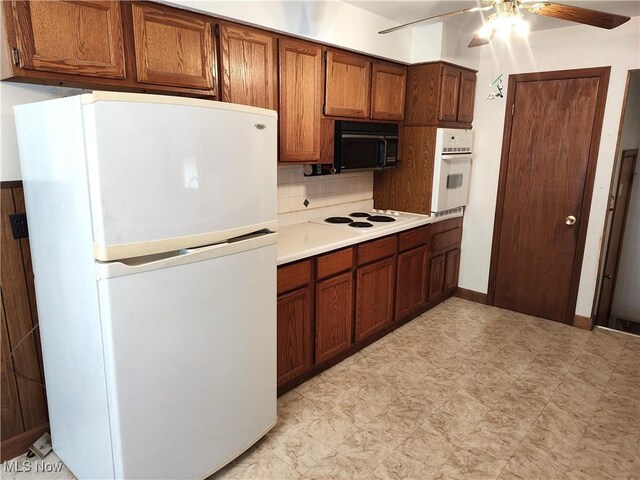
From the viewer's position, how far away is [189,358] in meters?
1.72

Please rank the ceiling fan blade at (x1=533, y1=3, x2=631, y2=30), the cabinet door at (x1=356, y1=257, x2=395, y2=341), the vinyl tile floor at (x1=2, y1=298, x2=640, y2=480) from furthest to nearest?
the cabinet door at (x1=356, y1=257, x2=395, y2=341) → the vinyl tile floor at (x1=2, y1=298, x2=640, y2=480) → the ceiling fan blade at (x1=533, y1=3, x2=631, y2=30)

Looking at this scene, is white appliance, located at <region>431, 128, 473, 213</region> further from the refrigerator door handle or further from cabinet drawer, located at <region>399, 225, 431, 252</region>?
the refrigerator door handle

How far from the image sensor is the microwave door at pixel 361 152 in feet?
10.2

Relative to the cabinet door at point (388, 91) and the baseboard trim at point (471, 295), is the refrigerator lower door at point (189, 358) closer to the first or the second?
the cabinet door at point (388, 91)

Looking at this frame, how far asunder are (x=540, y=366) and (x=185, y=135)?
2.86 m

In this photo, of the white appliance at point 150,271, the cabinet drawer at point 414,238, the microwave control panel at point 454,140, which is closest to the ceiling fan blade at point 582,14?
the white appliance at point 150,271

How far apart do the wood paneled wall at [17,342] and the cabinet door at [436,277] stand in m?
2.98

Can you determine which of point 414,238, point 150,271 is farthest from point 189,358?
point 414,238

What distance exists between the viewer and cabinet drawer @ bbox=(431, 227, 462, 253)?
151 inches

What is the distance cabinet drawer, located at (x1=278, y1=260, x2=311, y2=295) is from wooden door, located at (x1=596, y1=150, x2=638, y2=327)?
9.89 ft

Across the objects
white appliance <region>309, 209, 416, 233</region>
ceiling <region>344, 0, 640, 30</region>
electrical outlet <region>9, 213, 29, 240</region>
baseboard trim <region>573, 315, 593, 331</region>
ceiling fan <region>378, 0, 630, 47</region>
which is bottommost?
baseboard trim <region>573, 315, 593, 331</region>

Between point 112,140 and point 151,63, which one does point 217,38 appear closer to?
point 151,63

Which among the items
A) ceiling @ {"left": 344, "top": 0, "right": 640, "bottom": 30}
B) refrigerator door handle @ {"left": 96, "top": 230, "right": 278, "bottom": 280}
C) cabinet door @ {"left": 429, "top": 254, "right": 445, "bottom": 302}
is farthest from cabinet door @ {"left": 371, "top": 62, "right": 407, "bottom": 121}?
refrigerator door handle @ {"left": 96, "top": 230, "right": 278, "bottom": 280}

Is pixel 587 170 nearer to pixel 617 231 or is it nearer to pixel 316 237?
pixel 617 231
